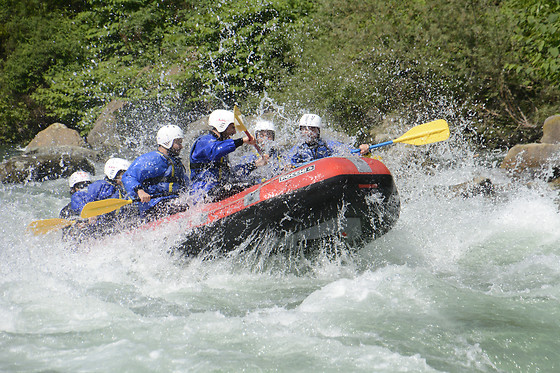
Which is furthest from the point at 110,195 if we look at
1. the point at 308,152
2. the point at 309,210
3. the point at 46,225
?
the point at 309,210

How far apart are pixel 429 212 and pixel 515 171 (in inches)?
93.8

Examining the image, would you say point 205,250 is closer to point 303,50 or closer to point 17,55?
point 303,50

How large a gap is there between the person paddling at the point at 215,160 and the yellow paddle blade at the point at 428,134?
177 centimetres

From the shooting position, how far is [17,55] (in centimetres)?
1858

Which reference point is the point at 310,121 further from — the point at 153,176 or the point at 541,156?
the point at 541,156

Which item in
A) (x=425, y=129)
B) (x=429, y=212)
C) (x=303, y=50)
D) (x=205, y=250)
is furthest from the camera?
(x=303, y=50)

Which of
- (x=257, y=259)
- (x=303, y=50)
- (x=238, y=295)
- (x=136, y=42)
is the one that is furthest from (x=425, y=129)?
(x=136, y=42)

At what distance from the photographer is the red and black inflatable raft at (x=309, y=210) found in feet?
15.4

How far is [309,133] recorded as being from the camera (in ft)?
20.1

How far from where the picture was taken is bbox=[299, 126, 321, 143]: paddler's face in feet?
20.1

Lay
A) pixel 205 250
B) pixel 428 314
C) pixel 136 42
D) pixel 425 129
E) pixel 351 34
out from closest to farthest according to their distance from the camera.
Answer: pixel 428 314 → pixel 205 250 → pixel 425 129 → pixel 351 34 → pixel 136 42

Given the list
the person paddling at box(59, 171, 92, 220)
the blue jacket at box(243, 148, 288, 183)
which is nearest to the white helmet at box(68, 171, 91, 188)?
the person paddling at box(59, 171, 92, 220)

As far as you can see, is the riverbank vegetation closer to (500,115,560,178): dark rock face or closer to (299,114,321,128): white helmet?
(500,115,560,178): dark rock face

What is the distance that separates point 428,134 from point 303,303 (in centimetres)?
267
